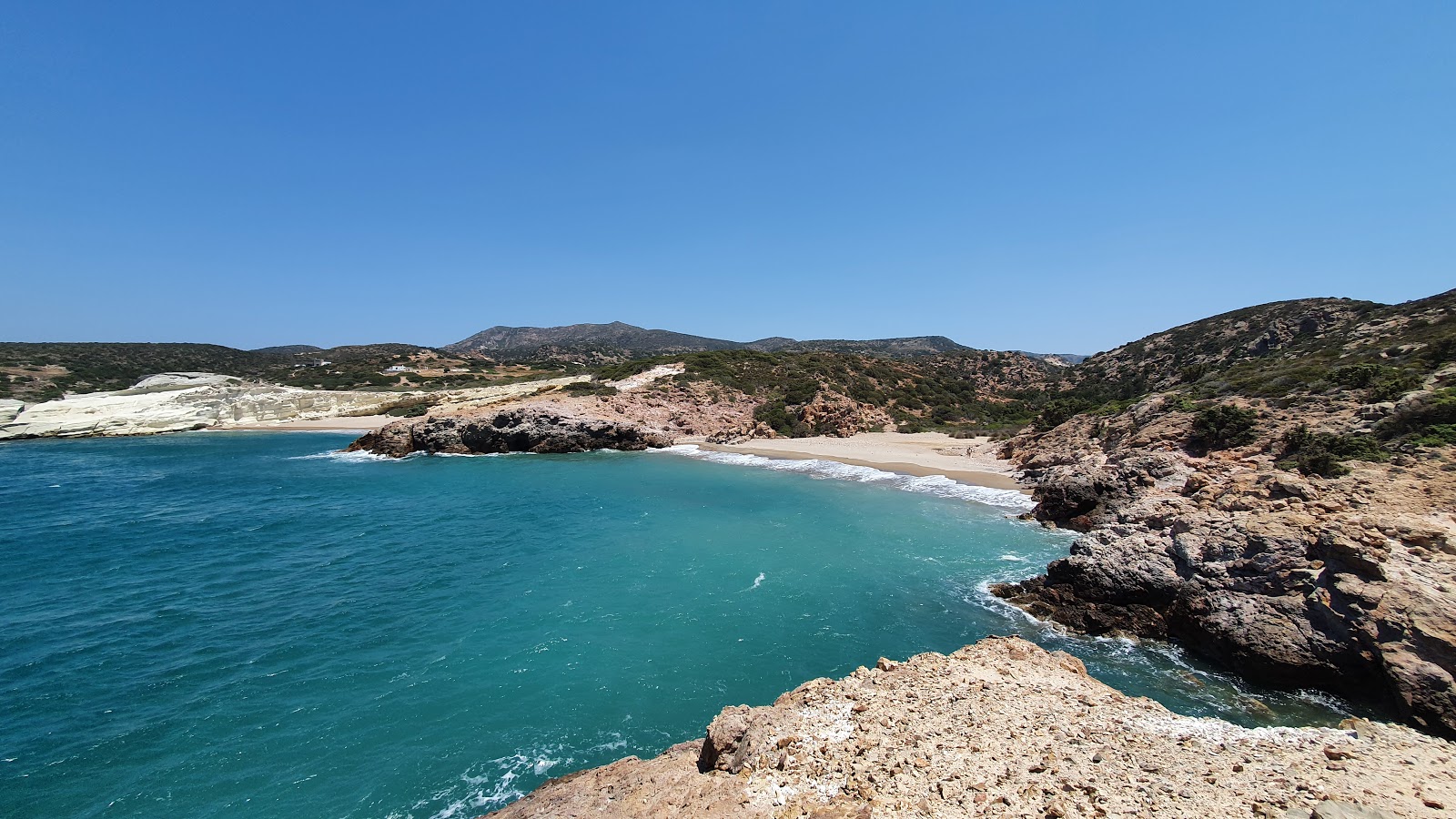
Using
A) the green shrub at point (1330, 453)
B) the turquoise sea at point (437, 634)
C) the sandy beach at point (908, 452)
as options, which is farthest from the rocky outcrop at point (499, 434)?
the green shrub at point (1330, 453)

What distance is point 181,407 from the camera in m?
60.4

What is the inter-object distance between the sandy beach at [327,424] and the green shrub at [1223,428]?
6344cm

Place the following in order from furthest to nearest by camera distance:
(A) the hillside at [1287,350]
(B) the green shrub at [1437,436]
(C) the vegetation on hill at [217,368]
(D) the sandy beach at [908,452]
→ 1. (C) the vegetation on hill at [217,368]
2. (D) the sandy beach at [908,452]
3. (A) the hillside at [1287,350]
4. (B) the green shrub at [1437,436]

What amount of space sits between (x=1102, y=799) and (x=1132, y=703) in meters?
2.94

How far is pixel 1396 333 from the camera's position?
915 inches

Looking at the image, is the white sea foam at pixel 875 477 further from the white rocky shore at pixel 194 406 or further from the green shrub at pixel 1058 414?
the white rocky shore at pixel 194 406

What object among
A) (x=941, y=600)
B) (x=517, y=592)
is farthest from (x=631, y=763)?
(x=941, y=600)

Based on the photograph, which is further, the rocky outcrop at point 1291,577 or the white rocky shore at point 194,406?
the white rocky shore at point 194,406

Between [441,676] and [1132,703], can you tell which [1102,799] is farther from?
[441,676]

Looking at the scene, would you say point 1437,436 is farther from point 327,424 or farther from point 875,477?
point 327,424

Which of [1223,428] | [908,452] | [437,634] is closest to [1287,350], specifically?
[1223,428]

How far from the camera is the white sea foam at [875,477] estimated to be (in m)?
24.3

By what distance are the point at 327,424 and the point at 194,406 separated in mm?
14826

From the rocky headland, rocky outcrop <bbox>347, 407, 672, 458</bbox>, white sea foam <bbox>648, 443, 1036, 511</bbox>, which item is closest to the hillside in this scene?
the rocky headland
